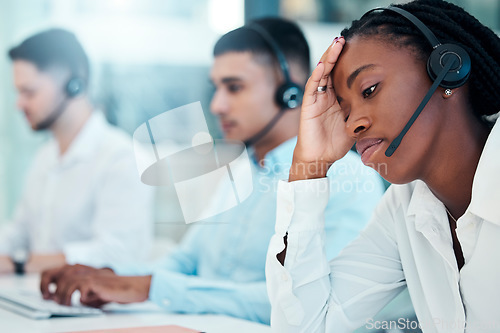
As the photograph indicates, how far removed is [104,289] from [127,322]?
15 cm

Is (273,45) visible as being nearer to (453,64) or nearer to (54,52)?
(453,64)

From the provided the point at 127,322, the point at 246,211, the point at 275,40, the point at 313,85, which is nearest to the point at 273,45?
the point at 275,40

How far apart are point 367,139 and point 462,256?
232mm

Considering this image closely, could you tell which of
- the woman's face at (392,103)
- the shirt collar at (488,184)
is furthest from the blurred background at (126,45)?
the shirt collar at (488,184)

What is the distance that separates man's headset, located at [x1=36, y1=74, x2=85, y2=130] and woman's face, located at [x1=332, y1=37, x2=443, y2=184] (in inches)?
59.5

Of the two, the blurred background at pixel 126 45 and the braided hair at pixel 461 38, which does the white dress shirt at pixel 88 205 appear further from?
the braided hair at pixel 461 38

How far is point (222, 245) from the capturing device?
4.55 ft

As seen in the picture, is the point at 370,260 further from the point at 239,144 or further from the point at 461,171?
the point at 239,144

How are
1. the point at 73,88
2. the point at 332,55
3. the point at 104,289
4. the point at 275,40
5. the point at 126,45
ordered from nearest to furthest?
the point at 332,55, the point at 104,289, the point at 275,40, the point at 73,88, the point at 126,45

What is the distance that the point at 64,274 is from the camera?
47.1 inches

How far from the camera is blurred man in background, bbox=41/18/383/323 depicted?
1106mm

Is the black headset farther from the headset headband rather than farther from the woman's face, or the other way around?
the woman's face

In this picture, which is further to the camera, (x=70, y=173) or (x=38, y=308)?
(x=70, y=173)

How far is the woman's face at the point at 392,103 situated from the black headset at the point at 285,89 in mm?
539
